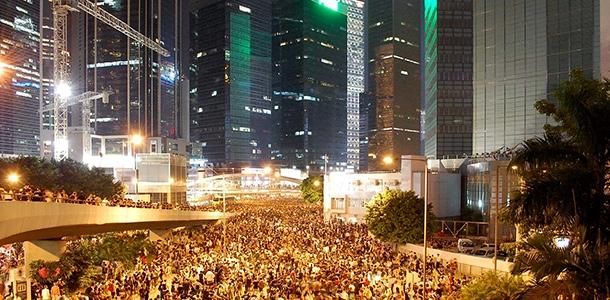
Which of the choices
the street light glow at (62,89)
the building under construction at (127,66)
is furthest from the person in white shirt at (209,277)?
the building under construction at (127,66)

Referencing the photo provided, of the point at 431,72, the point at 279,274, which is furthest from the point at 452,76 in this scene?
the point at 279,274

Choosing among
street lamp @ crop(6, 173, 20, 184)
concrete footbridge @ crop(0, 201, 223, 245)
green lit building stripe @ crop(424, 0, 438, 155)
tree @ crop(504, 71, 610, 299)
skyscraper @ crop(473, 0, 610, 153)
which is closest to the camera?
tree @ crop(504, 71, 610, 299)

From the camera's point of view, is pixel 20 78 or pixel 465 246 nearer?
pixel 465 246

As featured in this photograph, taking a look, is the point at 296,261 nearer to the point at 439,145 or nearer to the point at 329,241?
the point at 329,241

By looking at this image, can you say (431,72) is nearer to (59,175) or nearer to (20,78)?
(59,175)

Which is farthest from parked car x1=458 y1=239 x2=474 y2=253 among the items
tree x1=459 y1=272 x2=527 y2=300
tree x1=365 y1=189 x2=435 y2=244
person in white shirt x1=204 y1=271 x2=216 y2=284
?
tree x1=459 y1=272 x2=527 y2=300

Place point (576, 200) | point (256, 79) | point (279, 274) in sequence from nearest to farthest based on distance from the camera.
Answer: point (576, 200) < point (279, 274) < point (256, 79)

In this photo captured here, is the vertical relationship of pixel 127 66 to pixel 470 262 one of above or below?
above

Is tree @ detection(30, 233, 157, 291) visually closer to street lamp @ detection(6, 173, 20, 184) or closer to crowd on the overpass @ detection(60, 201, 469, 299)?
crowd on the overpass @ detection(60, 201, 469, 299)
